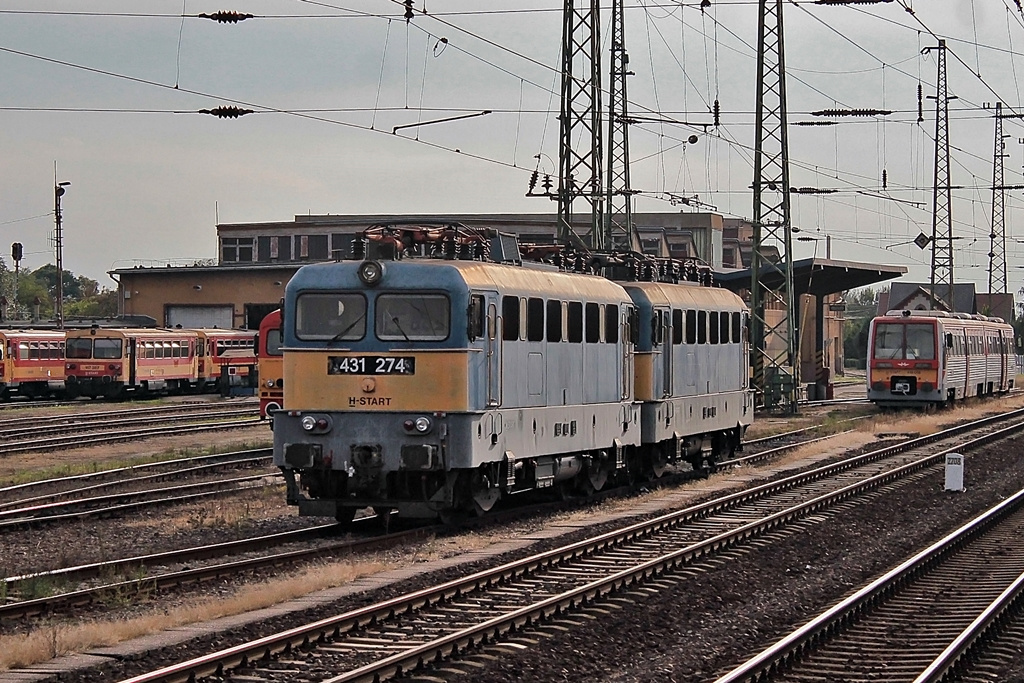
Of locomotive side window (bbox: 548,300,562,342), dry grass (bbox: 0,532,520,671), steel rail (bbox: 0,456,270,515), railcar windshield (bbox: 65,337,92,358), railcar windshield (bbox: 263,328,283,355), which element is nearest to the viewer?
dry grass (bbox: 0,532,520,671)

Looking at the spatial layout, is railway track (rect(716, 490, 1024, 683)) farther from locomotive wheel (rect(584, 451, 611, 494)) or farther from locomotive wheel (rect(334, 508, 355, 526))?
locomotive wheel (rect(334, 508, 355, 526))

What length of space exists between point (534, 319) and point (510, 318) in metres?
0.71

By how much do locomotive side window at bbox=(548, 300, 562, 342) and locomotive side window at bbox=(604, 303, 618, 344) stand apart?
1.71 m

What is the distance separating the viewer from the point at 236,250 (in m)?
89.4

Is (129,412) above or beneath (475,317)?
beneath

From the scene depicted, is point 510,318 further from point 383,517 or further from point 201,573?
point 201,573

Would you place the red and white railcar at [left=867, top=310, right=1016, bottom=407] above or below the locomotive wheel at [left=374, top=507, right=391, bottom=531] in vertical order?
above

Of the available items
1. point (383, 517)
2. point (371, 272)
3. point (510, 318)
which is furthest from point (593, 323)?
point (371, 272)

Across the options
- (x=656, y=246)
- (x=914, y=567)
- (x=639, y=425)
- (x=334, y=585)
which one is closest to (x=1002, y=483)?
(x=639, y=425)

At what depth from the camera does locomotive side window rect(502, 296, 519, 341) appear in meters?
17.5

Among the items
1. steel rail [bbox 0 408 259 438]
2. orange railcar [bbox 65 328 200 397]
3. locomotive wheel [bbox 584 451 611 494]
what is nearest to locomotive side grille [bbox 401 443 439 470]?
locomotive wheel [bbox 584 451 611 494]

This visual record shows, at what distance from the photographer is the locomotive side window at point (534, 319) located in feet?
59.8

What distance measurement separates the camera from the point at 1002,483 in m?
24.9

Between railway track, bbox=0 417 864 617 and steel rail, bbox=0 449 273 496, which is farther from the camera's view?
steel rail, bbox=0 449 273 496
